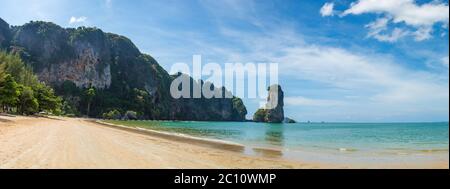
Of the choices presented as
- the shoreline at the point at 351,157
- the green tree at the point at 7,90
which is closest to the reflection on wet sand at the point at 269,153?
the shoreline at the point at 351,157

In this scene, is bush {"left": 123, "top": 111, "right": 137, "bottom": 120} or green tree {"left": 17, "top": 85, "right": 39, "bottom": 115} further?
bush {"left": 123, "top": 111, "right": 137, "bottom": 120}

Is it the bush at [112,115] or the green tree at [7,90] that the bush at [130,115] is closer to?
the bush at [112,115]

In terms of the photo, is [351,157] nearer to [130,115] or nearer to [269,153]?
[269,153]

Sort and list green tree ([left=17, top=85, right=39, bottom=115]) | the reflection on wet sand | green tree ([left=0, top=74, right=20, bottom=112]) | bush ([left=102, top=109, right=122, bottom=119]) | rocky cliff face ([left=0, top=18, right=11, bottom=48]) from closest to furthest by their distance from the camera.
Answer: the reflection on wet sand < green tree ([left=0, top=74, right=20, bottom=112]) < green tree ([left=17, top=85, right=39, bottom=115]) < bush ([left=102, top=109, right=122, bottom=119]) < rocky cliff face ([left=0, top=18, right=11, bottom=48])

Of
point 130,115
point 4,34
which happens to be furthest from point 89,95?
point 4,34

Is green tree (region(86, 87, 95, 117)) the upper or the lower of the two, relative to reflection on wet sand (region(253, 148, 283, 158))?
upper

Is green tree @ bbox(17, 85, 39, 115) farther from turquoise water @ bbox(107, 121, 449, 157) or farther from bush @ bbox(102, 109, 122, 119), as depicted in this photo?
bush @ bbox(102, 109, 122, 119)

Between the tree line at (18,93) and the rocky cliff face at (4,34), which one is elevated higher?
the rocky cliff face at (4,34)

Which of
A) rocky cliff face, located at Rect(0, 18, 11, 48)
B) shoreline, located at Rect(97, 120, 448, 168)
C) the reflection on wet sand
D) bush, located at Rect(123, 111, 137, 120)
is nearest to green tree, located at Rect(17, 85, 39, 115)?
shoreline, located at Rect(97, 120, 448, 168)

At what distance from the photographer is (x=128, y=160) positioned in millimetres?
13047

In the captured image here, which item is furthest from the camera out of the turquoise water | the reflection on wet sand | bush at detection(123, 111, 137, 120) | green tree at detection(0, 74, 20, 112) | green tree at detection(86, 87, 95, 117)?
bush at detection(123, 111, 137, 120)
